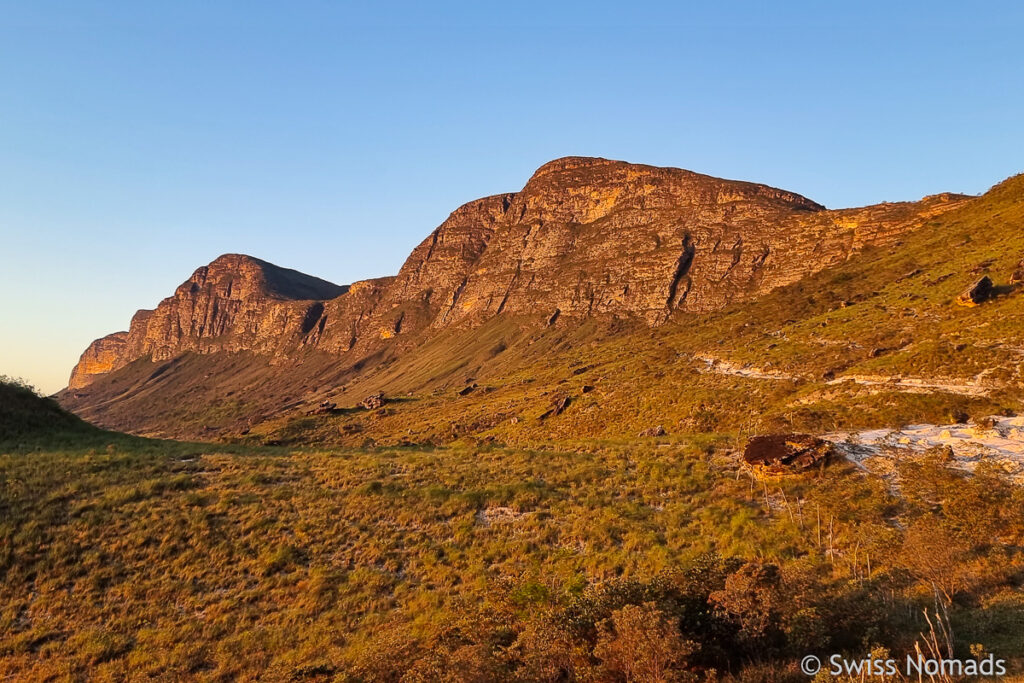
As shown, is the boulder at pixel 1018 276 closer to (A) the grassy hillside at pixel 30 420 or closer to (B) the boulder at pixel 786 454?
(B) the boulder at pixel 786 454

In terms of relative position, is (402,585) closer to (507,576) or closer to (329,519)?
(507,576)

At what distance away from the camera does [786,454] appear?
20016 mm

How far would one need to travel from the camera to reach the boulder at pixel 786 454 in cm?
1956

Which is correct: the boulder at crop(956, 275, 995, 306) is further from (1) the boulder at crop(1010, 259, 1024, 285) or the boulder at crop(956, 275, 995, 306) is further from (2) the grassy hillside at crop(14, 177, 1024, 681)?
(2) the grassy hillside at crop(14, 177, 1024, 681)

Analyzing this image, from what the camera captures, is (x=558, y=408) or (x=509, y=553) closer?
(x=509, y=553)

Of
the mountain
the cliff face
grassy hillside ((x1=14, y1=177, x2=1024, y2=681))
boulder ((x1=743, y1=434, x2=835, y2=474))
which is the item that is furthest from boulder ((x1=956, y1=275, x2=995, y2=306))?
the cliff face

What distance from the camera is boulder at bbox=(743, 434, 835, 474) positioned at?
64.2ft

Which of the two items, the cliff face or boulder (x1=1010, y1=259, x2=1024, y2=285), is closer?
boulder (x1=1010, y1=259, x2=1024, y2=285)

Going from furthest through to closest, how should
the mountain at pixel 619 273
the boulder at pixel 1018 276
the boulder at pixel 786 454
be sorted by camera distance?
the mountain at pixel 619 273 → the boulder at pixel 1018 276 → the boulder at pixel 786 454

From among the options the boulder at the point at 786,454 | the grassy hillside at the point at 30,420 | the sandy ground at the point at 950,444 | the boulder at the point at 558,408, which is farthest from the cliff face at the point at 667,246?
the grassy hillside at the point at 30,420

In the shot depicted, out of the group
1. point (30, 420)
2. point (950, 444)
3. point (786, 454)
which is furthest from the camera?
point (30, 420)

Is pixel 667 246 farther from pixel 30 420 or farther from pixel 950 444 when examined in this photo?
pixel 30 420

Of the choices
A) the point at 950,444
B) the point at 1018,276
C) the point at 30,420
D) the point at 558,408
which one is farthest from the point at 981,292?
the point at 30,420

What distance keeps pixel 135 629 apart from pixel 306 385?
662 ft
